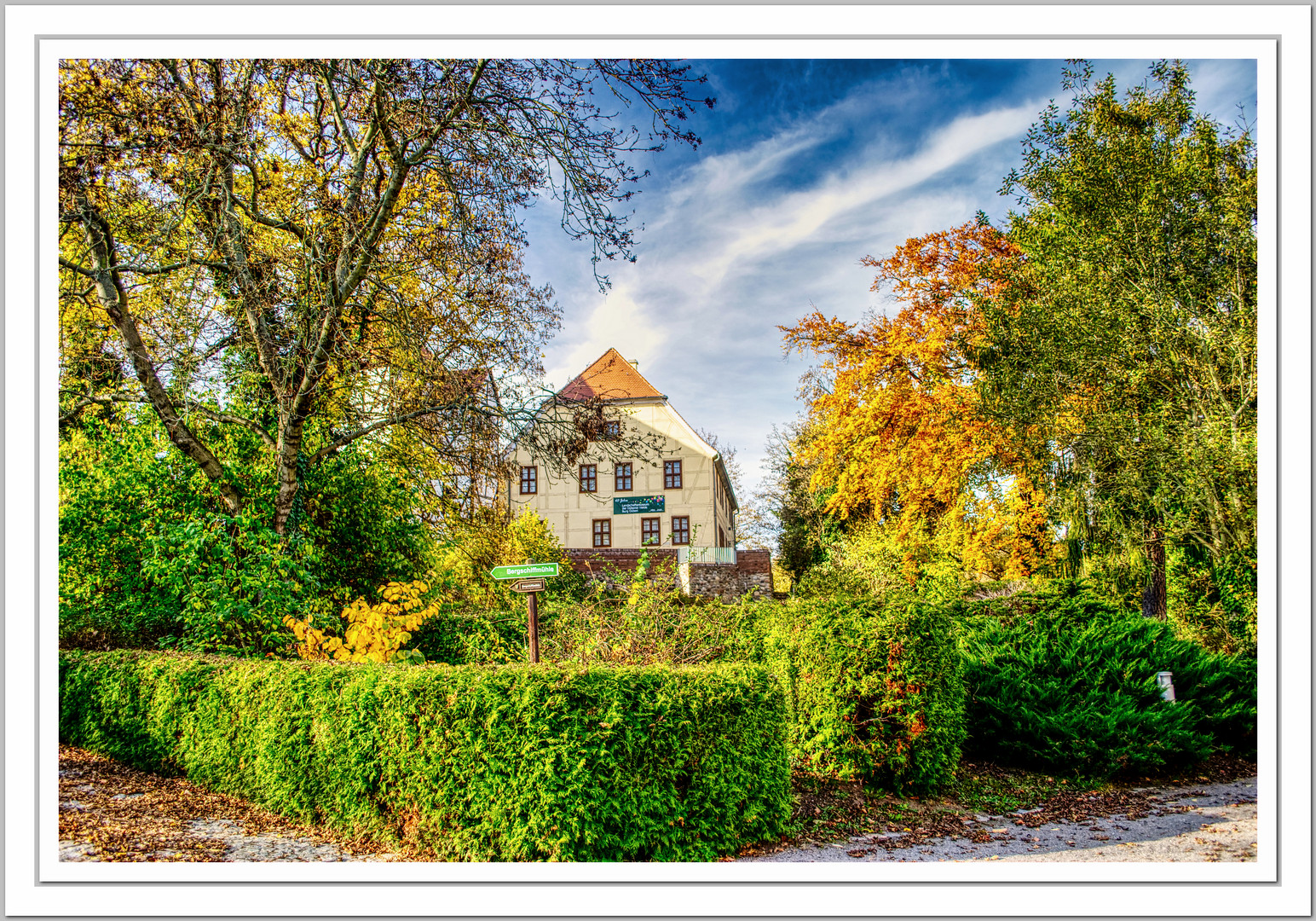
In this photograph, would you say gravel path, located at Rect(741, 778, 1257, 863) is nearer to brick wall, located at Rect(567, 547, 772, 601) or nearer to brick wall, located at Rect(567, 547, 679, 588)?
brick wall, located at Rect(567, 547, 679, 588)

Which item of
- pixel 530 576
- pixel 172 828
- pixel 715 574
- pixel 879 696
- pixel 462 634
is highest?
pixel 530 576

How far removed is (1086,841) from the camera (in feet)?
15.0

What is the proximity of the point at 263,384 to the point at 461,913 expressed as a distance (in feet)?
21.0

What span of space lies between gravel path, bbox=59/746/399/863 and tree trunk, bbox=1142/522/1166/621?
1123cm

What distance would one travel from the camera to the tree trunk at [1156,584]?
10.5 meters

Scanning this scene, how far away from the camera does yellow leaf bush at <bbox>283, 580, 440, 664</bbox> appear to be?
21.1 ft

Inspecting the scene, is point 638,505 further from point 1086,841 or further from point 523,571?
point 1086,841

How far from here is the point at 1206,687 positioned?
716 centimetres

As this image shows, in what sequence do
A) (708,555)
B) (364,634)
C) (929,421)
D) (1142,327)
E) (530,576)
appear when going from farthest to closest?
(708,555) → (929,421) → (1142,327) → (364,634) → (530,576)

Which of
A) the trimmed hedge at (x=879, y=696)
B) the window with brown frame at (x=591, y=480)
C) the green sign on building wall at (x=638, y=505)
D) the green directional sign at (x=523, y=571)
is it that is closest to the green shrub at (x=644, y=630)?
the trimmed hedge at (x=879, y=696)

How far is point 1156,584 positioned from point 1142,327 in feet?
15.9

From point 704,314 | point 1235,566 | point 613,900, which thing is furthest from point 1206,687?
point 613,900

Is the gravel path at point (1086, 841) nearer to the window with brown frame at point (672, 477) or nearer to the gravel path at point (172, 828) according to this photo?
the gravel path at point (172, 828)

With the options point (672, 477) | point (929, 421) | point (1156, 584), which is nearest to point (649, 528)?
point (672, 477)
